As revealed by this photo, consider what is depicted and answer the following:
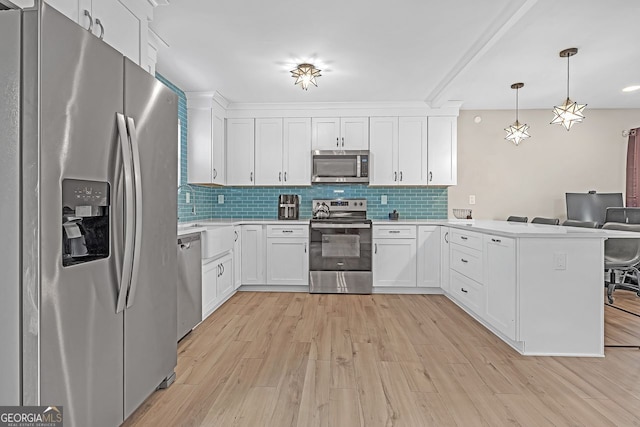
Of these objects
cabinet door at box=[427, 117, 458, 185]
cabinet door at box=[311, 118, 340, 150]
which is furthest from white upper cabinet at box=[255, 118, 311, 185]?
cabinet door at box=[427, 117, 458, 185]

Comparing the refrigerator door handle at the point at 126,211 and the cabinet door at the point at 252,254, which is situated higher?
the refrigerator door handle at the point at 126,211

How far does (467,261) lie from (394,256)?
1.10 m

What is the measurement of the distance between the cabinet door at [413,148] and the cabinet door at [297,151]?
1195 millimetres

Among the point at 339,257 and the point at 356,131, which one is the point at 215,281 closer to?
the point at 339,257

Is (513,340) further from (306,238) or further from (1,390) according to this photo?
(1,390)

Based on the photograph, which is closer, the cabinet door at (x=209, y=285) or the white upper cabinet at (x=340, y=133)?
the cabinet door at (x=209, y=285)

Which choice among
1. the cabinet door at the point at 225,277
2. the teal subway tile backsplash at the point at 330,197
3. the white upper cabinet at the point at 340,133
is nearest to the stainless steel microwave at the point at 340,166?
the white upper cabinet at the point at 340,133

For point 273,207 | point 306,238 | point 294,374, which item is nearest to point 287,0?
point 294,374

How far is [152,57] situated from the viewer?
119 inches

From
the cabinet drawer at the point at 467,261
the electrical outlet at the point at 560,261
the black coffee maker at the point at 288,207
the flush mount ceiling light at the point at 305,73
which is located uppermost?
the flush mount ceiling light at the point at 305,73

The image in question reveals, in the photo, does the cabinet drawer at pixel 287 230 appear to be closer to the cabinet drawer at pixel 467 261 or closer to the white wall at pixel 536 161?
the cabinet drawer at pixel 467 261

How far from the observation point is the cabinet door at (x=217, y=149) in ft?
15.2

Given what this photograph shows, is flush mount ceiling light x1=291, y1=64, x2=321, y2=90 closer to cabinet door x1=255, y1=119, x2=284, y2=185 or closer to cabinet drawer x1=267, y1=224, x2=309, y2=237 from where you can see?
cabinet door x1=255, y1=119, x2=284, y2=185

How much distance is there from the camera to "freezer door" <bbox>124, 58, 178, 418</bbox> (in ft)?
5.61
